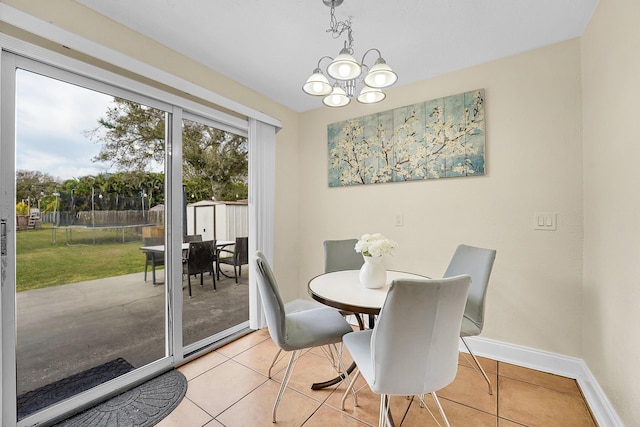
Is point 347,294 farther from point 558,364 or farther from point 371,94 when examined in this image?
point 558,364

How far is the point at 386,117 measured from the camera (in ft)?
9.00

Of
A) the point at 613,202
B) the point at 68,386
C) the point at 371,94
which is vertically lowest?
the point at 68,386

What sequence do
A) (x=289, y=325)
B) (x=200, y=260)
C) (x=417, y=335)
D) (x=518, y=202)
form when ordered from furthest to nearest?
(x=200, y=260)
(x=518, y=202)
(x=289, y=325)
(x=417, y=335)

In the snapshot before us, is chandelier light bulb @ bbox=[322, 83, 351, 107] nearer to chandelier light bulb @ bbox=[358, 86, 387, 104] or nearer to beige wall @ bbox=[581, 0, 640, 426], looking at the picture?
chandelier light bulb @ bbox=[358, 86, 387, 104]

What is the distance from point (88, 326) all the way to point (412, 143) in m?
2.90

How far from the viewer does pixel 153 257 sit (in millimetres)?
2123

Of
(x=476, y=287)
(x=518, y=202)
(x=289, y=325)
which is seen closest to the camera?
(x=289, y=325)

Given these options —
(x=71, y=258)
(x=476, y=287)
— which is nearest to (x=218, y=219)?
(x=71, y=258)

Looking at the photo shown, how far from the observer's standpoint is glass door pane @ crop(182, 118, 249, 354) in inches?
93.4

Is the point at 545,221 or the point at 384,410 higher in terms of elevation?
the point at 545,221

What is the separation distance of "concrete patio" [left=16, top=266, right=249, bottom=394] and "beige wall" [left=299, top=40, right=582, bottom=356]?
217 centimetres

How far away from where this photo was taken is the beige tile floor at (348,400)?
161 cm

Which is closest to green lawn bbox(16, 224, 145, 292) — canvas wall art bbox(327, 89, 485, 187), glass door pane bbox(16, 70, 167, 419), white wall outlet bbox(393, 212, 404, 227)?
glass door pane bbox(16, 70, 167, 419)

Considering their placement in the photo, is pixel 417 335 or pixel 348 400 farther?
pixel 348 400
